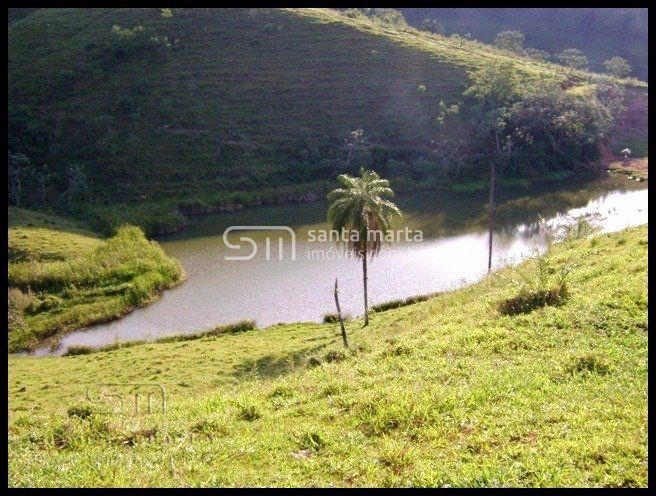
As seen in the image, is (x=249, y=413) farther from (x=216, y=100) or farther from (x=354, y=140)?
(x=216, y=100)

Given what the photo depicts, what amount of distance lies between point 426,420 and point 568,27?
540 ft

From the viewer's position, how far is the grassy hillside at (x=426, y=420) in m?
8.45

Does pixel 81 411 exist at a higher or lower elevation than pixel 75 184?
lower

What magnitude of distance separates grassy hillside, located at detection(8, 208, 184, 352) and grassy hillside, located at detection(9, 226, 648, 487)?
14098mm

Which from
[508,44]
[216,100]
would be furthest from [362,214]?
[508,44]

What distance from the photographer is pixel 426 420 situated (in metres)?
10.2

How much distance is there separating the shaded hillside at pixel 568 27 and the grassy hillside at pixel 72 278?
11970cm

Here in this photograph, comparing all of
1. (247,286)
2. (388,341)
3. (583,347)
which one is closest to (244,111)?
(247,286)
